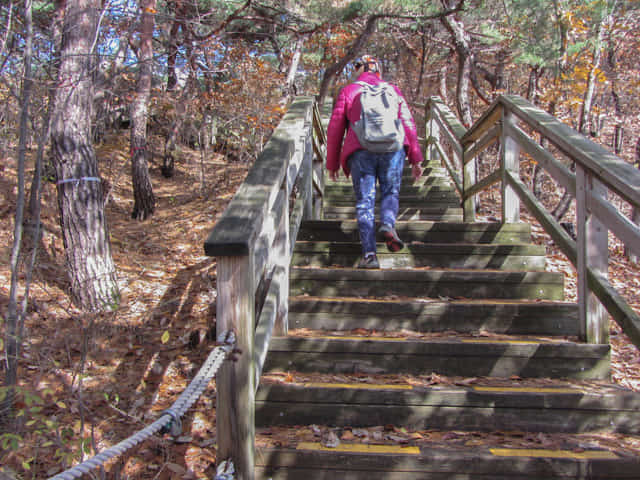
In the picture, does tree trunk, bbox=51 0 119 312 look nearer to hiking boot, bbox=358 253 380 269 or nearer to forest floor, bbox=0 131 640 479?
forest floor, bbox=0 131 640 479

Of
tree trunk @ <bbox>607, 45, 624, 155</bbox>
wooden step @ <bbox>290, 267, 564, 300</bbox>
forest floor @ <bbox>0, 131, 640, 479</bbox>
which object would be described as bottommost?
forest floor @ <bbox>0, 131, 640, 479</bbox>

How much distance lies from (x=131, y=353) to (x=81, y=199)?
70.7 inches

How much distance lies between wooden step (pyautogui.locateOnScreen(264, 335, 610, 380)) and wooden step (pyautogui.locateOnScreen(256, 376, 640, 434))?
24 cm

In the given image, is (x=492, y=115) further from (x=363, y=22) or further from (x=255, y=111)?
(x=363, y=22)

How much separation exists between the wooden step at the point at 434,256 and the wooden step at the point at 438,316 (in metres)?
0.70

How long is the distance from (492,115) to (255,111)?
20.1 feet

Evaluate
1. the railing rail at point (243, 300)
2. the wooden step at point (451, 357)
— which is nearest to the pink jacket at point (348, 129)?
the railing rail at point (243, 300)

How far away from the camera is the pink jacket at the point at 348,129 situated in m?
3.96

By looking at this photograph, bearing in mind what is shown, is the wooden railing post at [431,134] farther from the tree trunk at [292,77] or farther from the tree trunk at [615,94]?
the tree trunk at [615,94]

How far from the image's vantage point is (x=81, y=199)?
16.8 ft

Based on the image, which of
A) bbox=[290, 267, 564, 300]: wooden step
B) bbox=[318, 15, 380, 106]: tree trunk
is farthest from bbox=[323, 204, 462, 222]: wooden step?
bbox=[318, 15, 380, 106]: tree trunk

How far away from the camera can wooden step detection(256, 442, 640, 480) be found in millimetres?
2055

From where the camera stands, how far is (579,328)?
2990 millimetres

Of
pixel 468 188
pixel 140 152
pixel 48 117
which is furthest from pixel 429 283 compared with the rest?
pixel 140 152
